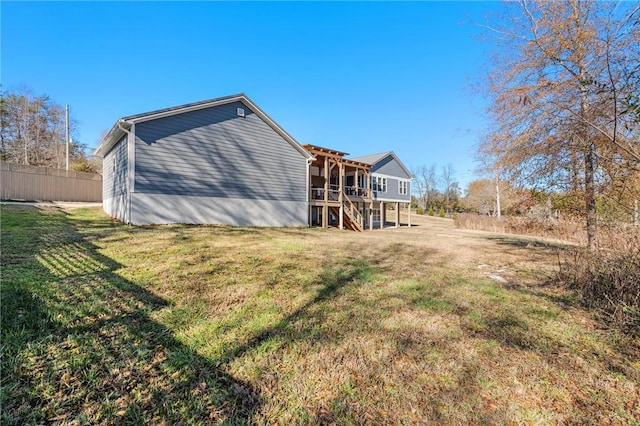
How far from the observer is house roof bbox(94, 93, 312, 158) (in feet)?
32.0

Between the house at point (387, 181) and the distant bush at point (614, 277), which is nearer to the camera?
the distant bush at point (614, 277)

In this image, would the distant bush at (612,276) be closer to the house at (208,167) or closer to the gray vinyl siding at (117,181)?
the house at (208,167)

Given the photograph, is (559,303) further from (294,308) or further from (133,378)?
(133,378)

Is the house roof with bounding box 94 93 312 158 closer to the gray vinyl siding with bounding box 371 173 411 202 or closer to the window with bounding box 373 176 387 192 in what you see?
the window with bounding box 373 176 387 192

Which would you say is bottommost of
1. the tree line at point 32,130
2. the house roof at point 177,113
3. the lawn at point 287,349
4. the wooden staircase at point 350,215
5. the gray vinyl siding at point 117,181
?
the lawn at point 287,349

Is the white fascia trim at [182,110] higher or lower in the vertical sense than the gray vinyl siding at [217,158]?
higher

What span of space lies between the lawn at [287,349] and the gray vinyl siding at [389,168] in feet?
60.3

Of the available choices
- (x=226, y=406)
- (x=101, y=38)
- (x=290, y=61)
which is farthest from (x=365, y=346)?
(x=290, y=61)

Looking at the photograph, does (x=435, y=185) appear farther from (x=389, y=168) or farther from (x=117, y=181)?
(x=117, y=181)

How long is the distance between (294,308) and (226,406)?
182 centimetres

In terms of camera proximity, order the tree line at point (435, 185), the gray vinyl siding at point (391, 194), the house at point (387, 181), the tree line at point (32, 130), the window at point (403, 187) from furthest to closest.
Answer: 1. the tree line at point (435, 185)
2. the window at point (403, 187)
3. the tree line at point (32, 130)
4. the gray vinyl siding at point (391, 194)
5. the house at point (387, 181)

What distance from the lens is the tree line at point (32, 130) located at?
81.3 feet

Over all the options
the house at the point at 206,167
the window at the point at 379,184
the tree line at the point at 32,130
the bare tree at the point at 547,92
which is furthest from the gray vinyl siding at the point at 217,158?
the tree line at the point at 32,130

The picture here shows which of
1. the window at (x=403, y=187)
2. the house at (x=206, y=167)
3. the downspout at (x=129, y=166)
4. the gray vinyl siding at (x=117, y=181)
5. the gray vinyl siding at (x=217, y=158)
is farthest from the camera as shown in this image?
the window at (x=403, y=187)
